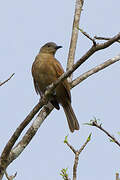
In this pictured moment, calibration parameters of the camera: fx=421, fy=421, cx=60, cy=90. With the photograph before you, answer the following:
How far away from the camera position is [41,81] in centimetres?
640

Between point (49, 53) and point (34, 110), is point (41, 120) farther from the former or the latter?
point (49, 53)

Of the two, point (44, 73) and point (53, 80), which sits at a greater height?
point (44, 73)

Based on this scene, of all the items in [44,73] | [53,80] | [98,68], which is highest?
[44,73]

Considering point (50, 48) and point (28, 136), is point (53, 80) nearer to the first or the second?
point (50, 48)

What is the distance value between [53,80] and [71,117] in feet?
2.23

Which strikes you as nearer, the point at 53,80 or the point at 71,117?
the point at 53,80

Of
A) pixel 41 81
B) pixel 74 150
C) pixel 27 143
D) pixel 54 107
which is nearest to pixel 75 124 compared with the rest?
pixel 54 107

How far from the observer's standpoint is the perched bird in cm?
631

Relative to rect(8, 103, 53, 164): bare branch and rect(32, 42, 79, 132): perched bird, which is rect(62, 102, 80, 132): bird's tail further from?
rect(8, 103, 53, 164): bare branch

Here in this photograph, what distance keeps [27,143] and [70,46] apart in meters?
1.74

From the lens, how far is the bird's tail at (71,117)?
638 centimetres

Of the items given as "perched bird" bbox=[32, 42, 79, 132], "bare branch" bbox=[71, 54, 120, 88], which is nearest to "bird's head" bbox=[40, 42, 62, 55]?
"perched bird" bbox=[32, 42, 79, 132]

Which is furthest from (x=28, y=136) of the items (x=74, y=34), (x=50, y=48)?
(x=50, y=48)

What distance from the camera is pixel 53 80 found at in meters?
6.33
